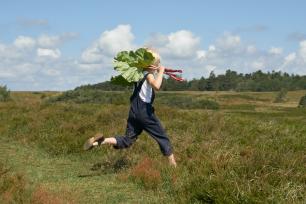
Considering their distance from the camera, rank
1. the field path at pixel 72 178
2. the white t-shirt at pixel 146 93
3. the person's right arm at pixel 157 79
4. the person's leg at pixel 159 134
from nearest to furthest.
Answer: the field path at pixel 72 178 → the person's right arm at pixel 157 79 → the white t-shirt at pixel 146 93 → the person's leg at pixel 159 134

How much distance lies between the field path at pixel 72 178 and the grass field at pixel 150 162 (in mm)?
14

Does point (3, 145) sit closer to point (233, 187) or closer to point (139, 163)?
point (139, 163)

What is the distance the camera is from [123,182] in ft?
25.9

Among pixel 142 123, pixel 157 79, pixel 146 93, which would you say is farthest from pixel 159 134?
pixel 157 79

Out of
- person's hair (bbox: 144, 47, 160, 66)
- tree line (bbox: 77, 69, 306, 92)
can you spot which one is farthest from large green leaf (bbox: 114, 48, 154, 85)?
tree line (bbox: 77, 69, 306, 92)

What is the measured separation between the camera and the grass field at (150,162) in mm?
6234

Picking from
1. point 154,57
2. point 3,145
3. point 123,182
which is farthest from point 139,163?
point 3,145

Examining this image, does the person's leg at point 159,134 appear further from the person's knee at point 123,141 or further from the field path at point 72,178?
the field path at point 72,178

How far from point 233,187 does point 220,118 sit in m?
7.80

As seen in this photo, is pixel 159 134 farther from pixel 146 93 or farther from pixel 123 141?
pixel 146 93

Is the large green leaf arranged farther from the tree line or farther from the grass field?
the tree line

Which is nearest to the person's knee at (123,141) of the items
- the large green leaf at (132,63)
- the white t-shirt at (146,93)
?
the white t-shirt at (146,93)

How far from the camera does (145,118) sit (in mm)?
8406

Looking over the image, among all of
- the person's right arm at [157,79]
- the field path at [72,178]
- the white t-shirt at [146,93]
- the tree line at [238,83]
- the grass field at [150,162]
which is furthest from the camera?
the tree line at [238,83]
